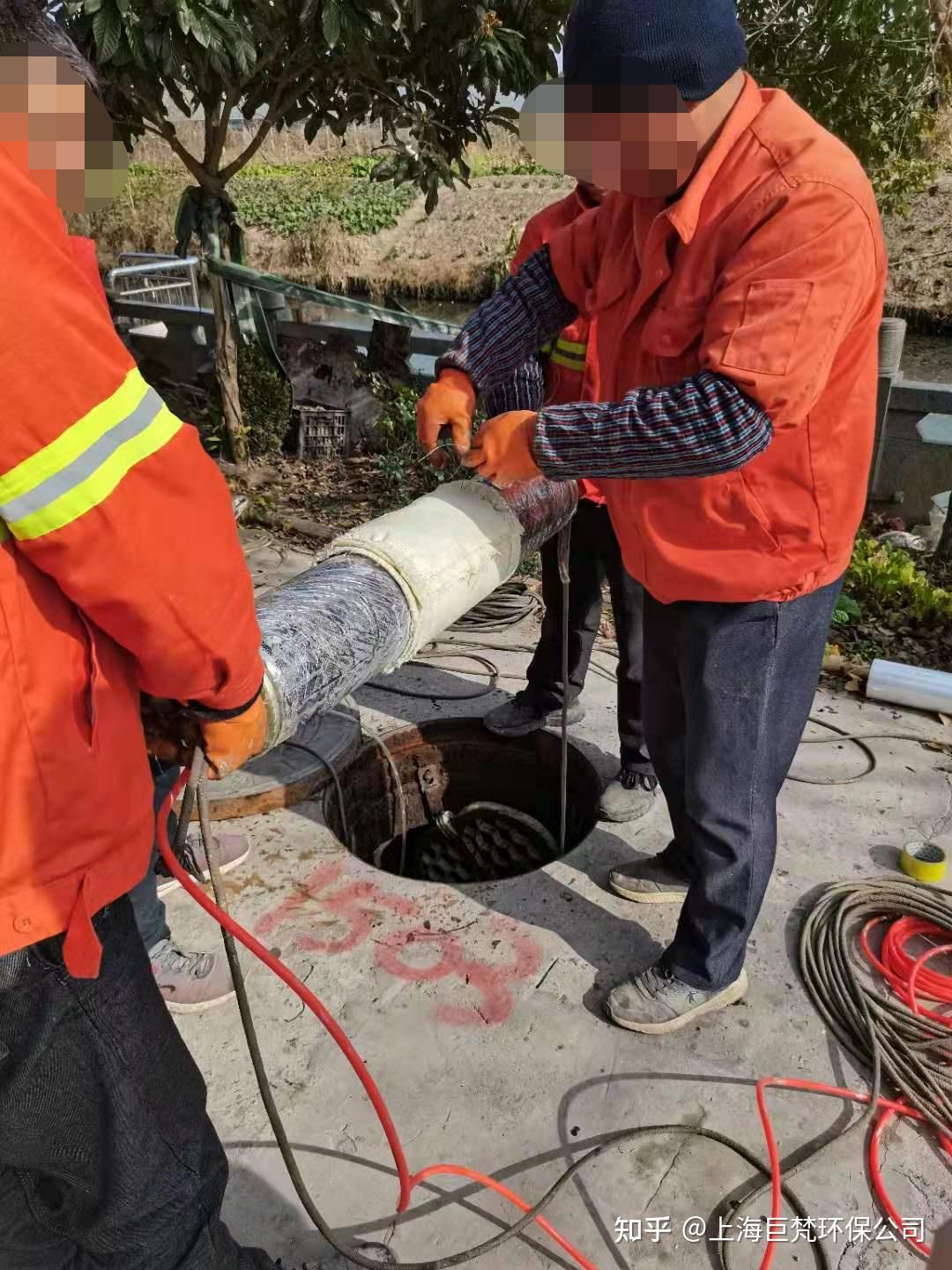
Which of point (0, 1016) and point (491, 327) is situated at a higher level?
point (491, 327)

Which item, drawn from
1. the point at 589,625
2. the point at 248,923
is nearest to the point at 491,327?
the point at 589,625

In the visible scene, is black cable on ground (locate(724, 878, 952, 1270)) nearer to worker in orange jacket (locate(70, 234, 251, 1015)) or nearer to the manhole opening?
the manhole opening

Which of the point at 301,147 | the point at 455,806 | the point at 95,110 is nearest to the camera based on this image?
the point at 95,110

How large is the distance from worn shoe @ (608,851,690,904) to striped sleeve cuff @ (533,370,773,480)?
53.4 inches

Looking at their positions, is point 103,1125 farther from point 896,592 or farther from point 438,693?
point 896,592

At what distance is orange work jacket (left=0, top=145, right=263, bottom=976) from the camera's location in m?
0.93

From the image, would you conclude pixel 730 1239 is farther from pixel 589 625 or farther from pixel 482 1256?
pixel 589 625

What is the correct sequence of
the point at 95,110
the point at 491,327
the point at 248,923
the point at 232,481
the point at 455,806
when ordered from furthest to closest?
the point at 232,481 → the point at 455,806 → the point at 248,923 → the point at 491,327 → the point at 95,110

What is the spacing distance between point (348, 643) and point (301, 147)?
996 inches

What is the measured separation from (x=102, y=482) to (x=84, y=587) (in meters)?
0.12

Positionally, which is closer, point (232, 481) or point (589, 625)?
point (589, 625)

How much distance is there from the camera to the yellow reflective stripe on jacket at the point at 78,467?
37.2 inches

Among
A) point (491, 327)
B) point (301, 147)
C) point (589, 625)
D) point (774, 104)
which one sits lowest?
point (589, 625)

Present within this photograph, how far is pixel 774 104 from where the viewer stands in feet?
5.57
